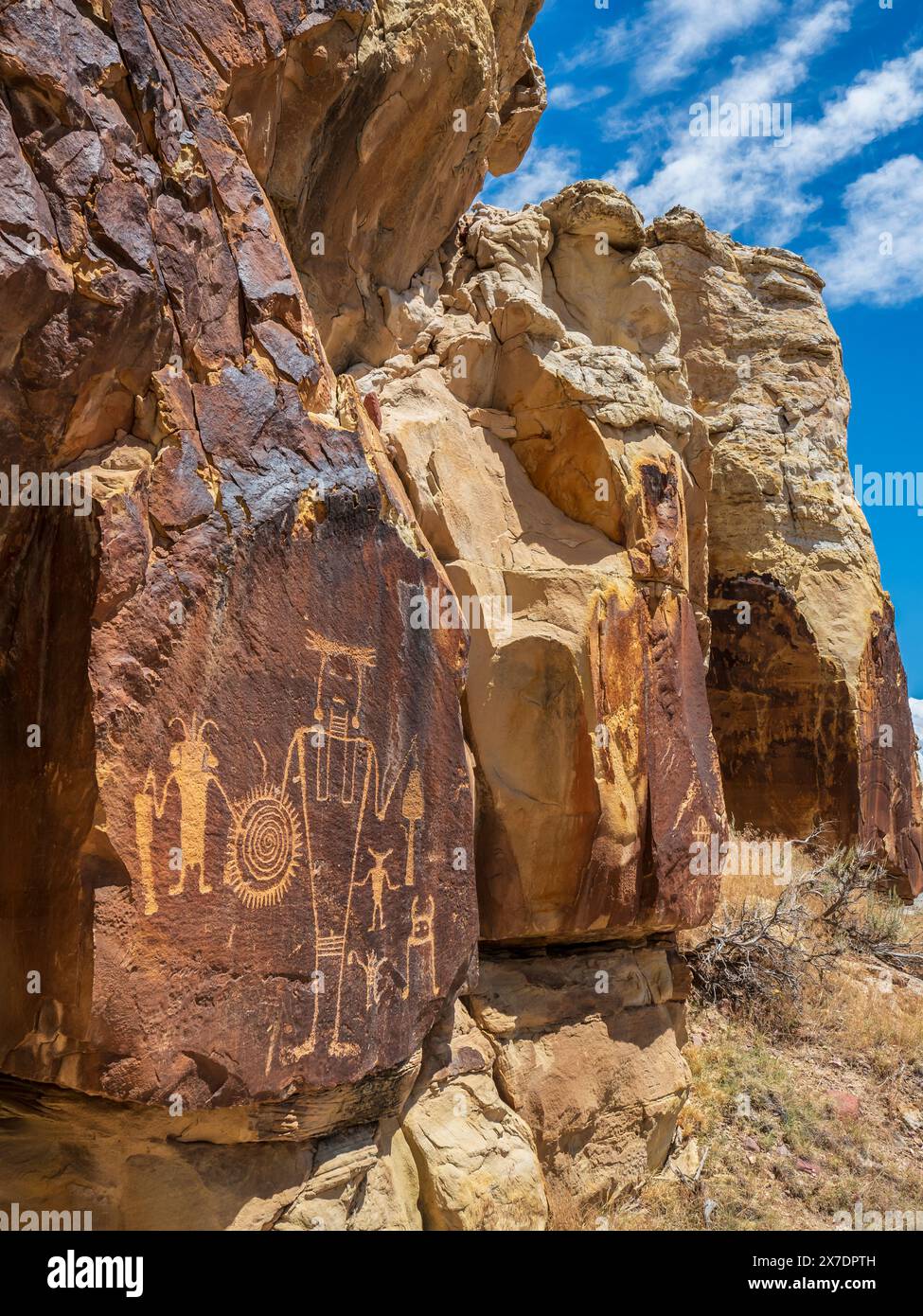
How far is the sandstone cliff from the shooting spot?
122 inches

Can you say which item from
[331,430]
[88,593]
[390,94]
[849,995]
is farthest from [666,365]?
[88,593]

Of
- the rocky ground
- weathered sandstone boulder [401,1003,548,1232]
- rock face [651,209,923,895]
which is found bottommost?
the rocky ground

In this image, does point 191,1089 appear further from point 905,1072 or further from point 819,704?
point 819,704

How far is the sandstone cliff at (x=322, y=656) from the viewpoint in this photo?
311cm

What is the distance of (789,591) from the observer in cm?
1009

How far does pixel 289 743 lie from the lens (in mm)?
3486

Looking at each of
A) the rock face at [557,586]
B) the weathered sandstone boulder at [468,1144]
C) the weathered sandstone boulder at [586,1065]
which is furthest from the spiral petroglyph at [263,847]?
the weathered sandstone boulder at [586,1065]

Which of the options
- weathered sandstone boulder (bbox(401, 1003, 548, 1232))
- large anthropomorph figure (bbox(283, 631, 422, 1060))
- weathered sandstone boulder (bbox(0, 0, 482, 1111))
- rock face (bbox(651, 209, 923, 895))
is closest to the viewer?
weathered sandstone boulder (bbox(0, 0, 482, 1111))

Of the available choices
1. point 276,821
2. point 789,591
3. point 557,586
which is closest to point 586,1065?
point 557,586

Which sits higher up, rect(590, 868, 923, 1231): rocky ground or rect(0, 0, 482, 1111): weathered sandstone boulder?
rect(0, 0, 482, 1111): weathered sandstone boulder

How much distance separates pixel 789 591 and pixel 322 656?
290 inches

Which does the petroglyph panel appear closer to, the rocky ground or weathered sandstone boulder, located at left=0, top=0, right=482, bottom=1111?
weathered sandstone boulder, located at left=0, top=0, right=482, bottom=1111

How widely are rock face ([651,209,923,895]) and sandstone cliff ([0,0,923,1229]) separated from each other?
3720 millimetres

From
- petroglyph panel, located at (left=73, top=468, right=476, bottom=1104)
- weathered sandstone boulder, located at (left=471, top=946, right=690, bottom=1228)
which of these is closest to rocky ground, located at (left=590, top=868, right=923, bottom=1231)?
weathered sandstone boulder, located at (left=471, top=946, right=690, bottom=1228)
